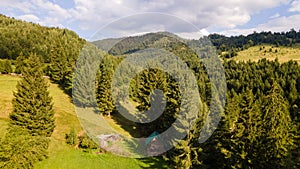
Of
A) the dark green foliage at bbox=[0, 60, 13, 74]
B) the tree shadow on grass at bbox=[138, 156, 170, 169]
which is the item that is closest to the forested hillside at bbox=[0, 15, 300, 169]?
the tree shadow on grass at bbox=[138, 156, 170, 169]

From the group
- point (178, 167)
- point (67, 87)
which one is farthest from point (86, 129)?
point (67, 87)

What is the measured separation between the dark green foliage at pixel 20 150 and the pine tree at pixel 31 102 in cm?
275

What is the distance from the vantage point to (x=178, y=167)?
2734cm

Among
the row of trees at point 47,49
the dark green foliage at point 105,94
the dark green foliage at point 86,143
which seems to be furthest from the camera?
the row of trees at point 47,49

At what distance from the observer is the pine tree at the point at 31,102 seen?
1265 inches

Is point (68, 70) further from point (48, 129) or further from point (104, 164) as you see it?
point (104, 164)

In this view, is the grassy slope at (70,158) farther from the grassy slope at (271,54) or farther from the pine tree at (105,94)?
the grassy slope at (271,54)

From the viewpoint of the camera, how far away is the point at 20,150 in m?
25.7

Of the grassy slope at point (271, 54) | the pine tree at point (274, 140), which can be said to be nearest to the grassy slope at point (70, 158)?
the pine tree at point (274, 140)

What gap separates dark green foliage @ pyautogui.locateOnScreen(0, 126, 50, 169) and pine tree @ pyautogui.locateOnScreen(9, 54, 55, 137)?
275cm

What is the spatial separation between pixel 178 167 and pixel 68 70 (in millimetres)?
47748

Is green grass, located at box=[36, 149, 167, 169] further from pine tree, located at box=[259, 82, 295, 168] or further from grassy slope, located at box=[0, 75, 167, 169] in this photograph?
pine tree, located at box=[259, 82, 295, 168]

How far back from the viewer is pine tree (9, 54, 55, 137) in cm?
3212

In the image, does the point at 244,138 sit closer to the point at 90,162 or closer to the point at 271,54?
the point at 90,162
